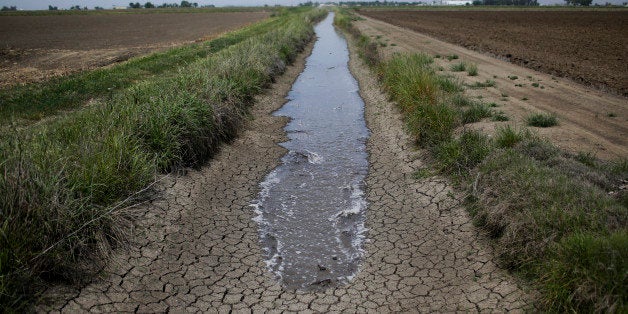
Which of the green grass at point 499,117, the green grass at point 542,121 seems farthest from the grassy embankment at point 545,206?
the green grass at point 542,121

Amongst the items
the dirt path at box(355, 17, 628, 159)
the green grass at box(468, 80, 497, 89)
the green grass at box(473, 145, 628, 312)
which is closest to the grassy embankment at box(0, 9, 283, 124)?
the green grass at box(473, 145, 628, 312)

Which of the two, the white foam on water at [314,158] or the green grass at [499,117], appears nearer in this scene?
the white foam on water at [314,158]

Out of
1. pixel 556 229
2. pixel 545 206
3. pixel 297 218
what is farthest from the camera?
pixel 297 218

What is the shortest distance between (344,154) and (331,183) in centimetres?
160

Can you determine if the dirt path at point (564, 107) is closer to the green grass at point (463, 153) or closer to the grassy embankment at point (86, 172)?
the green grass at point (463, 153)

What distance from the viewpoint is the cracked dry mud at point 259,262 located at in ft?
15.3

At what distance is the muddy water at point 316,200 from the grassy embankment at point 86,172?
5.18 feet

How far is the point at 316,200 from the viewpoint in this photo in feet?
24.6

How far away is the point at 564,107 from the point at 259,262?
29.4 feet

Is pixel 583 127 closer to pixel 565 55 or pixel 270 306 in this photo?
pixel 270 306

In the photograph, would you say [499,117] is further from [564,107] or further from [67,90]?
[67,90]

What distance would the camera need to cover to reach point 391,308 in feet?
15.4

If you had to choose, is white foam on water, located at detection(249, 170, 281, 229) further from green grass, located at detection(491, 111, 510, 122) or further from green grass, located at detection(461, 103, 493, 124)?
green grass, located at detection(491, 111, 510, 122)

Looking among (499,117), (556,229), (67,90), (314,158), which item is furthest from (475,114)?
(67,90)
